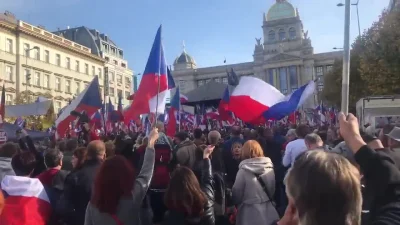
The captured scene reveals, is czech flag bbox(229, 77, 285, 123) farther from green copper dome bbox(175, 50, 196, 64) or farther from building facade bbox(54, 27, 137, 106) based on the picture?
green copper dome bbox(175, 50, 196, 64)

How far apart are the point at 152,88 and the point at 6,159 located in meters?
2.71

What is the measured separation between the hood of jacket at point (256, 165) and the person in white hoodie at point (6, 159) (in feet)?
8.12

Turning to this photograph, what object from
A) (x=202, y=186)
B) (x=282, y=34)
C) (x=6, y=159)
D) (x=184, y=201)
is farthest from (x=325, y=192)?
(x=282, y=34)

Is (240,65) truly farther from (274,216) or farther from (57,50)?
(274,216)

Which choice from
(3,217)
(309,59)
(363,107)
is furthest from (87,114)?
(309,59)

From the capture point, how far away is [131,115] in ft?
23.2

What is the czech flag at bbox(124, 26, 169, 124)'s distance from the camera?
23.1ft

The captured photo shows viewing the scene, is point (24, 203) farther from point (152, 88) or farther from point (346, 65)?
point (152, 88)

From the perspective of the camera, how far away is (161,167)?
501 centimetres

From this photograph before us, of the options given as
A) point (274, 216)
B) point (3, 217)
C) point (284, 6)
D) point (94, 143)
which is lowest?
point (274, 216)

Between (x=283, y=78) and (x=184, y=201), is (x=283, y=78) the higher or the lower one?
the higher one

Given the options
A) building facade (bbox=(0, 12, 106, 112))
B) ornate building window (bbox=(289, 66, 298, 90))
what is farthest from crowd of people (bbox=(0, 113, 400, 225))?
ornate building window (bbox=(289, 66, 298, 90))

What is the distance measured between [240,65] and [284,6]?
17.7 m

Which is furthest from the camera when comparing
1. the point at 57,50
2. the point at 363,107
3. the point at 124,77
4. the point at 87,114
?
the point at 124,77
